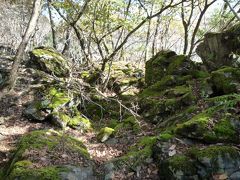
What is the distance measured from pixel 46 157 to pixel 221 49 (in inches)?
351

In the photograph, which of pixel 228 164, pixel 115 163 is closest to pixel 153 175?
pixel 115 163

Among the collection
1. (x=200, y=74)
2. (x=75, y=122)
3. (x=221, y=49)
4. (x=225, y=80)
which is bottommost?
(x=75, y=122)

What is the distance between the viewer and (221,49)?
12930mm

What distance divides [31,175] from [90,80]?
879 centimetres

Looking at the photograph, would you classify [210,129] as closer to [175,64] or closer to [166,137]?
[166,137]

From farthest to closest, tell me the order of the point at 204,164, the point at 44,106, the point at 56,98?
1. the point at 56,98
2. the point at 44,106
3. the point at 204,164

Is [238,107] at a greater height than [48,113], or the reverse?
[238,107]

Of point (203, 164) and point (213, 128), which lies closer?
point (203, 164)

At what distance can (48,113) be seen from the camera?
440 inches

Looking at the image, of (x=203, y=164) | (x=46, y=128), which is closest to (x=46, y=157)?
(x=46, y=128)

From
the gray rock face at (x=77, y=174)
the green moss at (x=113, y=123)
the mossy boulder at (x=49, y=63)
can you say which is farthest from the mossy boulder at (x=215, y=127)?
the mossy boulder at (x=49, y=63)

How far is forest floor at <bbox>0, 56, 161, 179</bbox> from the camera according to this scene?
23.2ft

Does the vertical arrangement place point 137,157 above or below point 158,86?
below

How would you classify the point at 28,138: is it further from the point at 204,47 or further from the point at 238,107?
the point at 204,47
